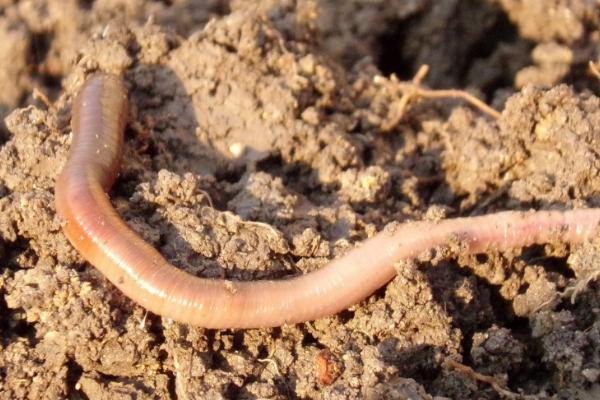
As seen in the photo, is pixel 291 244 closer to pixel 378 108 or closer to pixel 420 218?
pixel 420 218

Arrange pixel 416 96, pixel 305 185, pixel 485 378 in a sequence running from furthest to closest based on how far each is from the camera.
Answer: pixel 416 96
pixel 305 185
pixel 485 378

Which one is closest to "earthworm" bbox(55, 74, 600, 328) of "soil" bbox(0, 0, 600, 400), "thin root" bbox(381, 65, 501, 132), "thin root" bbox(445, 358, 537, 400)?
"soil" bbox(0, 0, 600, 400)

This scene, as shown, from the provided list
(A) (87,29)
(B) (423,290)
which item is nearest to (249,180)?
(B) (423,290)

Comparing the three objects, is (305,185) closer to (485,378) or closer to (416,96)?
(416,96)

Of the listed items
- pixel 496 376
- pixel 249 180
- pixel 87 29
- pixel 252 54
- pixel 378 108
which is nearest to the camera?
pixel 496 376

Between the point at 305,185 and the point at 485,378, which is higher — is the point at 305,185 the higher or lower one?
the higher one

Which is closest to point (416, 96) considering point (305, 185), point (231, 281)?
point (305, 185)

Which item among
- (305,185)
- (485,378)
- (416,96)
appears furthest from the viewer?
(416,96)

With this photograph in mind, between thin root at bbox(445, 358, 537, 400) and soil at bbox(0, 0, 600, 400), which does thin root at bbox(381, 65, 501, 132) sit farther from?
thin root at bbox(445, 358, 537, 400)
